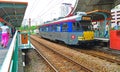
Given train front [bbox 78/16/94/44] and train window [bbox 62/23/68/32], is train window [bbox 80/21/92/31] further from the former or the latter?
train window [bbox 62/23/68/32]

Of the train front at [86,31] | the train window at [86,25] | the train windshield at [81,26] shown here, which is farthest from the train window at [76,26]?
the train window at [86,25]

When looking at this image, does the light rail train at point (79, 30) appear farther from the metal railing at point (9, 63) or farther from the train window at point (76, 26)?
the metal railing at point (9, 63)

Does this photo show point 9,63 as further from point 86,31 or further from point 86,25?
point 86,25

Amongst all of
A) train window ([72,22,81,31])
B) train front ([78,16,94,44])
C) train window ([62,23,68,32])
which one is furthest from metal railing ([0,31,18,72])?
train window ([62,23,68,32])

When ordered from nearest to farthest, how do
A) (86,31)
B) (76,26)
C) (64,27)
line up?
(86,31) → (76,26) → (64,27)

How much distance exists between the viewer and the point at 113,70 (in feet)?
30.5

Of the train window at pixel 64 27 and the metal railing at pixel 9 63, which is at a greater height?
the train window at pixel 64 27

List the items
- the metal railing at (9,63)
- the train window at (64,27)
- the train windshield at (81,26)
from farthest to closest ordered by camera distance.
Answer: the train window at (64,27) < the train windshield at (81,26) < the metal railing at (9,63)

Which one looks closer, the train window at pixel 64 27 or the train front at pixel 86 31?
the train front at pixel 86 31

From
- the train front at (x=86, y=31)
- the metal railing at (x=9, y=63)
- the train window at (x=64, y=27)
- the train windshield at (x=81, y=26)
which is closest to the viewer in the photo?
the metal railing at (x=9, y=63)

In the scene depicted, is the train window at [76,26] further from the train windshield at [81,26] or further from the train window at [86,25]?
the train window at [86,25]

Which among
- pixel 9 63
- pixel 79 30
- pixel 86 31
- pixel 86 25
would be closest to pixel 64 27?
pixel 79 30

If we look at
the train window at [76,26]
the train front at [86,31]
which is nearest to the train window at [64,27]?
the train window at [76,26]

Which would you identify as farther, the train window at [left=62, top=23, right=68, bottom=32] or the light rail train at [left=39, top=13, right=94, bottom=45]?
the train window at [left=62, top=23, right=68, bottom=32]
